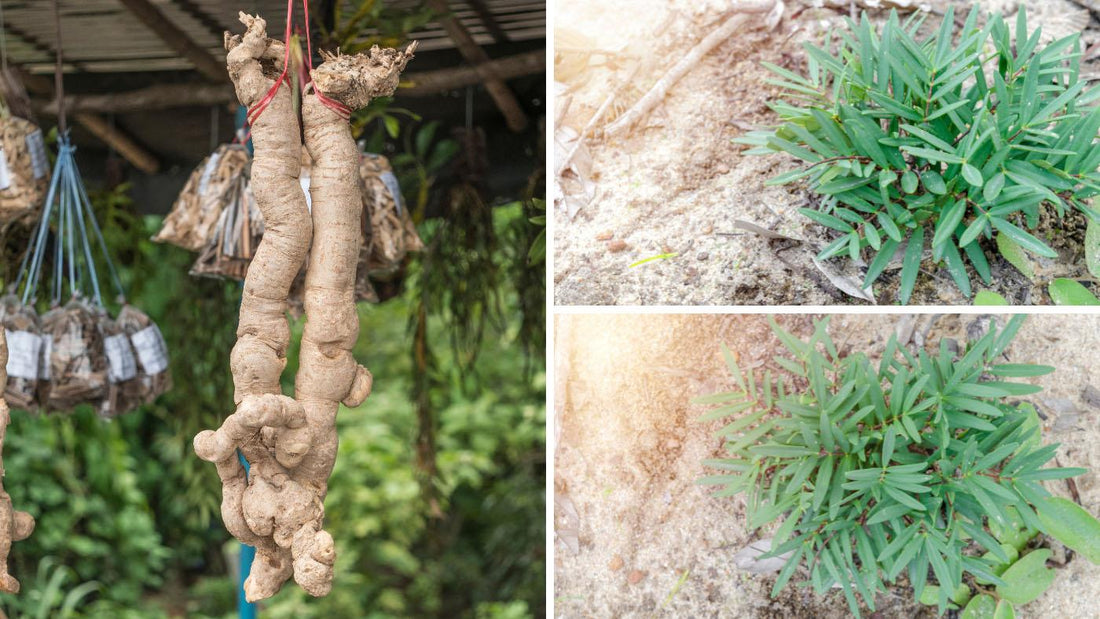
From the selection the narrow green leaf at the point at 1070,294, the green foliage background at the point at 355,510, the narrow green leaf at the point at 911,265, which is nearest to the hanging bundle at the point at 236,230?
the narrow green leaf at the point at 911,265

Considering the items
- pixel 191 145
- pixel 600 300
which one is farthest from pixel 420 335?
pixel 600 300

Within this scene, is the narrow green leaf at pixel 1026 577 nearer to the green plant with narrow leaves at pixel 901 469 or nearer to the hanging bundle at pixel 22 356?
the green plant with narrow leaves at pixel 901 469

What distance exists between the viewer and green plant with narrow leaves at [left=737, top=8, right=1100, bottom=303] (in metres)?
0.71

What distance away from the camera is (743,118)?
886mm

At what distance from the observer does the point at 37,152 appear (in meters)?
1.24

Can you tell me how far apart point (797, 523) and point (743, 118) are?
0.41m

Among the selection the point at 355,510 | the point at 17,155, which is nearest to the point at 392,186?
the point at 17,155

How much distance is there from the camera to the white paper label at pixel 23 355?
4.06 feet

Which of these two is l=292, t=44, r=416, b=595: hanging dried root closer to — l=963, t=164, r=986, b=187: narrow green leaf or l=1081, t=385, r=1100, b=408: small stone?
l=963, t=164, r=986, b=187: narrow green leaf

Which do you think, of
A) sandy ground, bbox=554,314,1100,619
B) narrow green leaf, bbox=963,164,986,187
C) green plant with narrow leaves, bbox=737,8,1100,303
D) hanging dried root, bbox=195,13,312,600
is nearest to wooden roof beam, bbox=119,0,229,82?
hanging dried root, bbox=195,13,312,600

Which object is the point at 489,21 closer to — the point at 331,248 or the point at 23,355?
the point at 331,248

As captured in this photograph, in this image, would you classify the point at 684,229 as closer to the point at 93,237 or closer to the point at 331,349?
the point at 331,349

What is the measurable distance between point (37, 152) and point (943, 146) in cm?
117

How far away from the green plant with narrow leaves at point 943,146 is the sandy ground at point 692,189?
0.04 metres
